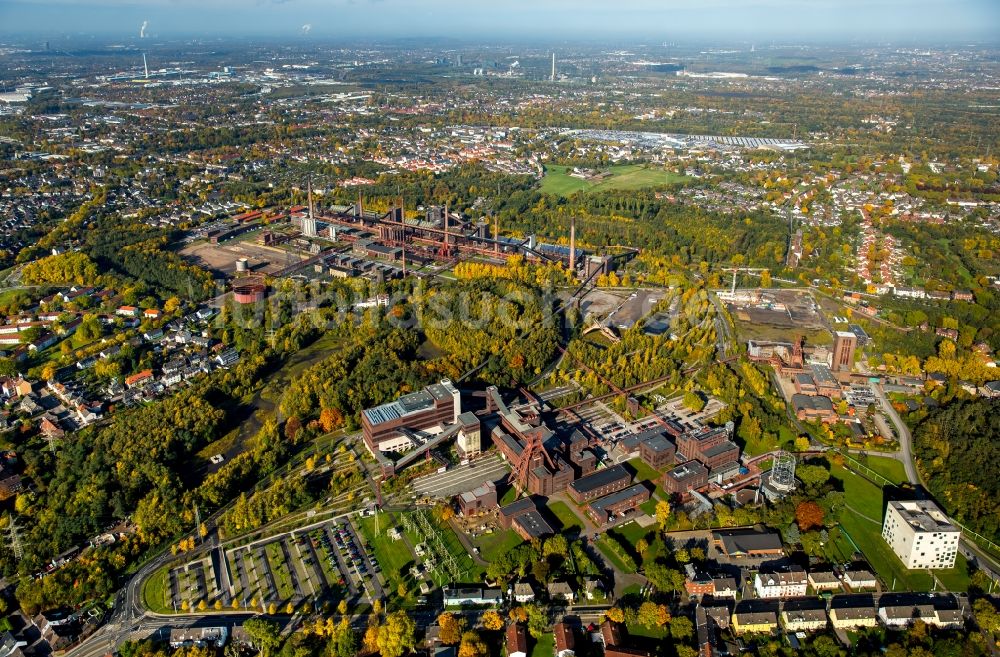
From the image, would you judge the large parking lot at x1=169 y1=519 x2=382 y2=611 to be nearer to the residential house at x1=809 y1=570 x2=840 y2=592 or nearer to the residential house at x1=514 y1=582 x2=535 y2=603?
the residential house at x1=514 y1=582 x2=535 y2=603

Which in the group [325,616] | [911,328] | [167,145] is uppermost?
[167,145]

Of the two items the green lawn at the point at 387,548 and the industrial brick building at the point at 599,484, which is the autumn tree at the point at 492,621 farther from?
the industrial brick building at the point at 599,484

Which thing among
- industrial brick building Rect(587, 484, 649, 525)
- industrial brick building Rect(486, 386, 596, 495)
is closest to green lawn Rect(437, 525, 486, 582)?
industrial brick building Rect(486, 386, 596, 495)

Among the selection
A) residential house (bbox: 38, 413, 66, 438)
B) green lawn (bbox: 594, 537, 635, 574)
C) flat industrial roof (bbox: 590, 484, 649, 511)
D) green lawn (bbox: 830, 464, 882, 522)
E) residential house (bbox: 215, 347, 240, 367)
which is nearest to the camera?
green lawn (bbox: 594, 537, 635, 574)

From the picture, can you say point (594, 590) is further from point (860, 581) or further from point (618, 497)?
point (860, 581)

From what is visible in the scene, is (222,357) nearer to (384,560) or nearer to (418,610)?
(384,560)

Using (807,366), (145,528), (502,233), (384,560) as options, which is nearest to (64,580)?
(145,528)
